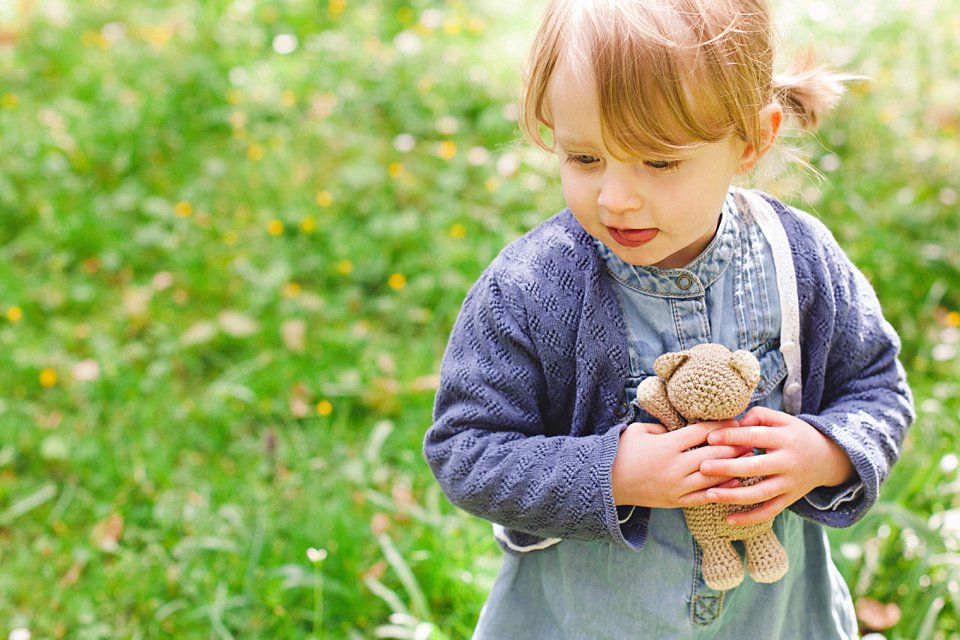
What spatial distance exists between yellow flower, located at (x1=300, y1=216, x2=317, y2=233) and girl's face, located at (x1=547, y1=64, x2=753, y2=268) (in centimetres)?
221

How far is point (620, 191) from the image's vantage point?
1219 millimetres

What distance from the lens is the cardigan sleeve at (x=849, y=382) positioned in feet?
4.53

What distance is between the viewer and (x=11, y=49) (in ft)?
14.2

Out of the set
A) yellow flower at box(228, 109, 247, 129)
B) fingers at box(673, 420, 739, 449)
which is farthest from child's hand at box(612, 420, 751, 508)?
yellow flower at box(228, 109, 247, 129)

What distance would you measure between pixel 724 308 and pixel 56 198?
9.61ft

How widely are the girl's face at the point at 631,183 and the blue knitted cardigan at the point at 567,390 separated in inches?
4.6

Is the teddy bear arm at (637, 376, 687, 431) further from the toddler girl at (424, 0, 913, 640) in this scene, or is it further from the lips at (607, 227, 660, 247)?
the lips at (607, 227, 660, 247)

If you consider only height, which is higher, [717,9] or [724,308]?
[717,9]

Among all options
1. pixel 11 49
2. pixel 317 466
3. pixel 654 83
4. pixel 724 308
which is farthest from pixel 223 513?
pixel 11 49

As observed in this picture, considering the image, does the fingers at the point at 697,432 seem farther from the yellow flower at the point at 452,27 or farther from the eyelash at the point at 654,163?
the yellow flower at the point at 452,27

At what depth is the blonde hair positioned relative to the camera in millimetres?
1160

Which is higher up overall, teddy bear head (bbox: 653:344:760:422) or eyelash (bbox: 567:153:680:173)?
eyelash (bbox: 567:153:680:173)

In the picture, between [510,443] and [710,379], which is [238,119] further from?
[710,379]

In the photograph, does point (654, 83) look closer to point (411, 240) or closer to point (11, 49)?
point (411, 240)
